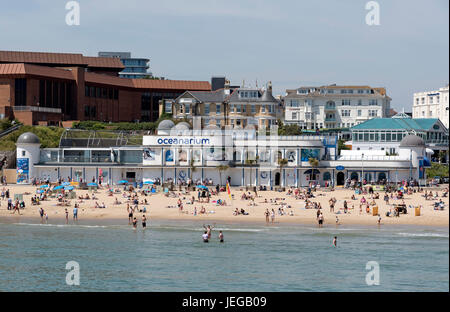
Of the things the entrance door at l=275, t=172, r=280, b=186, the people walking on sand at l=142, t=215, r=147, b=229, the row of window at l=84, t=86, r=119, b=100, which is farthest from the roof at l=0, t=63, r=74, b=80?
the people walking on sand at l=142, t=215, r=147, b=229

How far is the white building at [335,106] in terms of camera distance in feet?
413

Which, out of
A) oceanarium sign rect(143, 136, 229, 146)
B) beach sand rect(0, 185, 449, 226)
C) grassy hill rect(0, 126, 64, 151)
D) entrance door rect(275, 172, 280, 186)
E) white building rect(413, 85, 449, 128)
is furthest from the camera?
white building rect(413, 85, 449, 128)

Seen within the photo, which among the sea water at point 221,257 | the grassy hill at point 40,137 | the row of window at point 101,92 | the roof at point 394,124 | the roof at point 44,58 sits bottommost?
the sea water at point 221,257

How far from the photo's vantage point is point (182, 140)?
75875mm

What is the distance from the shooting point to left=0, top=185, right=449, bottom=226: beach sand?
55875 millimetres

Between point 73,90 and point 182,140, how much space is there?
150 feet

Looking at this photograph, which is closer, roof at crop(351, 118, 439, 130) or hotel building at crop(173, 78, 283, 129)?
roof at crop(351, 118, 439, 130)

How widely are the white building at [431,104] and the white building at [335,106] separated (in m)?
33.1

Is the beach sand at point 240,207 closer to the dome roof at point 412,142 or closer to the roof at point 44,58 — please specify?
the dome roof at point 412,142

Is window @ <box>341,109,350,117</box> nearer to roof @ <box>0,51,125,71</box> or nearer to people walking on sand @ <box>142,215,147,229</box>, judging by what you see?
roof @ <box>0,51,125,71</box>

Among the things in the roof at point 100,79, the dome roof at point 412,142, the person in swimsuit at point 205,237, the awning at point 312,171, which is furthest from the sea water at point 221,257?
the roof at point 100,79

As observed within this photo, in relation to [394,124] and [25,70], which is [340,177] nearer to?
[394,124]

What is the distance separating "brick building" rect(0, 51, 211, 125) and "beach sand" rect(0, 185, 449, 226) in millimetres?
41697

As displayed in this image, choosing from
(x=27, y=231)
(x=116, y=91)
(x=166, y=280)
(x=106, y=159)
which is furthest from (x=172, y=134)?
(x=116, y=91)
